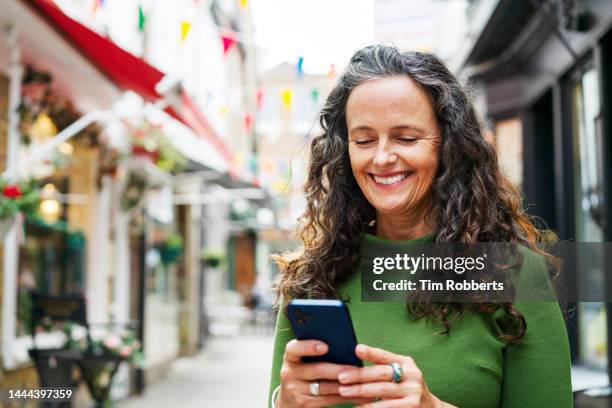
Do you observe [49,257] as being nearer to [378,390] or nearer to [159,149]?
[159,149]

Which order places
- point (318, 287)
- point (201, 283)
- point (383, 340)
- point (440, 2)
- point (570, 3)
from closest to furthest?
point (383, 340) < point (318, 287) < point (570, 3) < point (440, 2) < point (201, 283)

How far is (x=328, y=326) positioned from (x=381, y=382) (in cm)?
13

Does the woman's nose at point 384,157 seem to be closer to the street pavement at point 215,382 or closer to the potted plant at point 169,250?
the street pavement at point 215,382

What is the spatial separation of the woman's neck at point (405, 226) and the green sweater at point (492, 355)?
0.65 ft

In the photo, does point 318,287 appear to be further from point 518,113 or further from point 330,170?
point 518,113

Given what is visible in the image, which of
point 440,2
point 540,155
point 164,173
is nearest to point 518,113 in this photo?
point 540,155

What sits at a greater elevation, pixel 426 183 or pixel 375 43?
pixel 375 43

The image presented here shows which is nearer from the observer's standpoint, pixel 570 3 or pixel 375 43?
pixel 375 43

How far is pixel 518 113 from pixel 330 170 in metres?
7.00

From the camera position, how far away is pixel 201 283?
14.5 meters

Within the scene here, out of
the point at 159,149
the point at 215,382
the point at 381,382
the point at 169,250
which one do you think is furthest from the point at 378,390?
the point at 169,250

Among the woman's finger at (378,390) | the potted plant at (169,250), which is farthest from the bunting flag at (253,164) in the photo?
the woman's finger at (378,390)

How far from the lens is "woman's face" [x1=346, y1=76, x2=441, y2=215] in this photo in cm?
153

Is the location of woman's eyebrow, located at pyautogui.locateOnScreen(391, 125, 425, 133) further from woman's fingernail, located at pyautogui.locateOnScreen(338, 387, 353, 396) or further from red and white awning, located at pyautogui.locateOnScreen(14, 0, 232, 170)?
red and white awning, located at pyautogui.locateOnScreen(14, 0, 232, 170)
